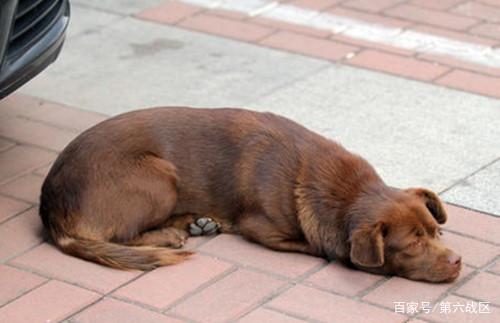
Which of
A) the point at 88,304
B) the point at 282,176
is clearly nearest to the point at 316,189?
the point at 282,176

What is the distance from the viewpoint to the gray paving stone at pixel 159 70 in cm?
668

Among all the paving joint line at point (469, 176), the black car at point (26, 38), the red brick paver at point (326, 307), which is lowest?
the paving joint line at point (469, 176)

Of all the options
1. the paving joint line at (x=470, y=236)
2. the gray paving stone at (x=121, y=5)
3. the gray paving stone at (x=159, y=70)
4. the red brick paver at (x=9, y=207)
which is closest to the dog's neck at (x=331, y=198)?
the paving joint line at (x=470, y=236)

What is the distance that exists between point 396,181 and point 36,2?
1.76 meters

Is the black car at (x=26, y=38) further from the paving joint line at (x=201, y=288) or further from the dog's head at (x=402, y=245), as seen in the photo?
the dog's head at (x=402, y=245)

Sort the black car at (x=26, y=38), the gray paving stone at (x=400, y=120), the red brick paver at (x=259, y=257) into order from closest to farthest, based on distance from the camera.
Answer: the red brick paver at (x=259, y=257) < the black car at (x=26, y=38) < the gray paving stone at (x=400, y=120)

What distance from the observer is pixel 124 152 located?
5078 mm

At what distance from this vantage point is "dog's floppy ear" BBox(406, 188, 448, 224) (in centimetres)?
510

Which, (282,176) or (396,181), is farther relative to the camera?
(396,181)

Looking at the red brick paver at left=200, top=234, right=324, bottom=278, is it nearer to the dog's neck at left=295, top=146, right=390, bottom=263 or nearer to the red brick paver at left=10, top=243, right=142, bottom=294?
the dog's neck at left=295, top=146, right=390, bottom=263

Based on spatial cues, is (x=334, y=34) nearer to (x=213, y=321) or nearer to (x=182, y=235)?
(x=182, y=235)

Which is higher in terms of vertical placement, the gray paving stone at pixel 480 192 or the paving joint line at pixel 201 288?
the paving joint line at pixel 201 288

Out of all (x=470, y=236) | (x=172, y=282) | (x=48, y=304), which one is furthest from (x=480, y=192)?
(x=48, y=304)

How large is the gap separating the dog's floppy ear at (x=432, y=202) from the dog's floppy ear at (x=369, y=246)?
38 centimetres
